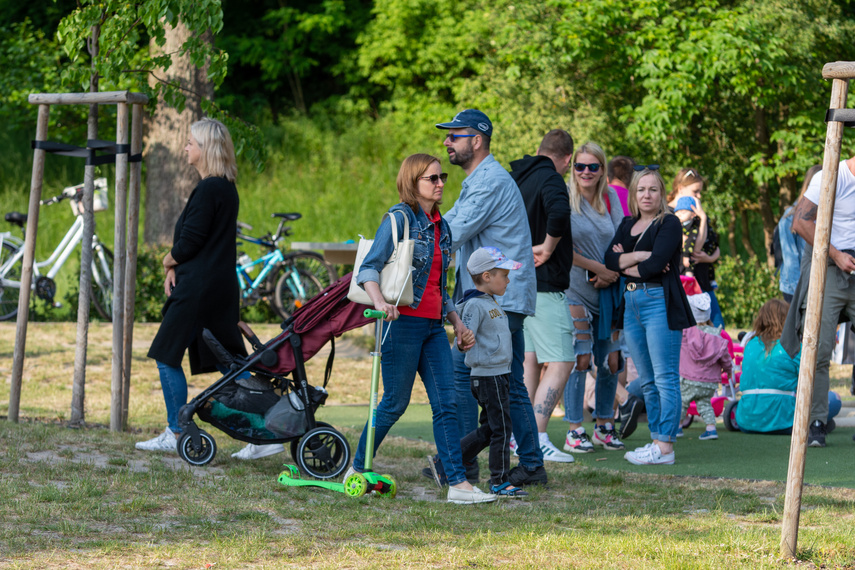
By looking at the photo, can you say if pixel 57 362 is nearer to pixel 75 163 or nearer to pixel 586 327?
pixel 586 327

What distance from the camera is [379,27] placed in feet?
92.7

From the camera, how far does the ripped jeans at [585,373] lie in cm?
718

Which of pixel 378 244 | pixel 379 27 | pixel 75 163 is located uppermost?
pixel 379 27

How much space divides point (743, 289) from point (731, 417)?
335 inches

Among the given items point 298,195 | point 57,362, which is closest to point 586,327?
point 57,362

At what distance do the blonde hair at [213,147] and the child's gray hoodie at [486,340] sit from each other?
1.86 m

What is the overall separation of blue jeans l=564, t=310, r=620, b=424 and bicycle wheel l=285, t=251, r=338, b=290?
7524mm

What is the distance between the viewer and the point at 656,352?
670cm

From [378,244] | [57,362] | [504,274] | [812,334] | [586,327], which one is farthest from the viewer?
[57,362]

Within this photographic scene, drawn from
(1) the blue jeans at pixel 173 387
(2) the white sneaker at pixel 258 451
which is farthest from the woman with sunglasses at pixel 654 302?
(1) the blue jeans at pixel 173 387

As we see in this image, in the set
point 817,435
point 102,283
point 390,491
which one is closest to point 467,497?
point 390,491

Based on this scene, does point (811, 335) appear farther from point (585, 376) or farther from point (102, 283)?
point (102, 283)

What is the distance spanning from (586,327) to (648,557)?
3034 millimetres

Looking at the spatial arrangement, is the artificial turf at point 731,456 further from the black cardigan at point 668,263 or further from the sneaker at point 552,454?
the black cardigan at point 668,263
